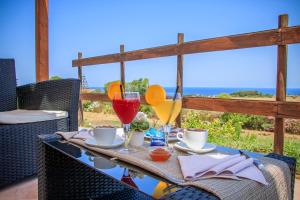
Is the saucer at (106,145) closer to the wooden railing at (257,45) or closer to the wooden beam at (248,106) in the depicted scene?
the wooden railing at (257,45)

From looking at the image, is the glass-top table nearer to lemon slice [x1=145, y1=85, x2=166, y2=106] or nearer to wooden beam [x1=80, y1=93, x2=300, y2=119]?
lemon slice [x1=145, y1=85, x2=166, y2=106]

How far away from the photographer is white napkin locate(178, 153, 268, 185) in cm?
62

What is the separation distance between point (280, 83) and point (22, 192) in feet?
6.35

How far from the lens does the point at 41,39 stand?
3.17m

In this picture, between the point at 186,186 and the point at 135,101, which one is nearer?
the point at 186,186

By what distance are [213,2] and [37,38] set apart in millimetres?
17465

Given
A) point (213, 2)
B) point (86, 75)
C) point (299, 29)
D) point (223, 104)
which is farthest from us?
point (213, 2)

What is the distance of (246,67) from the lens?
20953 millimetres

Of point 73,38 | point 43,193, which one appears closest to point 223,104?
point 43,193

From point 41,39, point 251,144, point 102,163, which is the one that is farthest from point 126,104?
point 41,39

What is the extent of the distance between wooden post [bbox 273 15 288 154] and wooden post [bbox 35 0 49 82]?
2.60m

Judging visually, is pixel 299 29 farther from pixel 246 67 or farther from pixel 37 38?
pixel 246 67

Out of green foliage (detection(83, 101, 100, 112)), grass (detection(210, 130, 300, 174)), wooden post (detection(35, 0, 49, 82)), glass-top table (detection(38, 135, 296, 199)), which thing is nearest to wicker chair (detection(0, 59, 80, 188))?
glass-top table (detection(38, 135, 296, 199))

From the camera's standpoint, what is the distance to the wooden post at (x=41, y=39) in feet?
10.3
